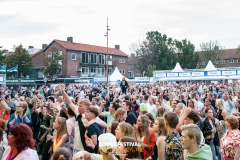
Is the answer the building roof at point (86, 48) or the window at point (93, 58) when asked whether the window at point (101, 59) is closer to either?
the building roof at point (86, 48)

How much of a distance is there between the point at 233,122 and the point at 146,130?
1.58 meters

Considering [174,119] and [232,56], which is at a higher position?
[232,56]

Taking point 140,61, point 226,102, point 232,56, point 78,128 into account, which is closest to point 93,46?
point 140,61

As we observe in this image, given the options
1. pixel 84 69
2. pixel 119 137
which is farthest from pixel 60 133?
pixel 84 69

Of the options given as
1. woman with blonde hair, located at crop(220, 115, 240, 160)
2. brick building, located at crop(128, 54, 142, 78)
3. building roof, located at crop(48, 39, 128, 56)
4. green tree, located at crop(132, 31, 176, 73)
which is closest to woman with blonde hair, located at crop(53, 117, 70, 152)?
woman with blonde hair, located at crop(220, 115, 240, 160)

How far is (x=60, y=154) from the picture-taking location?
3.28 meters

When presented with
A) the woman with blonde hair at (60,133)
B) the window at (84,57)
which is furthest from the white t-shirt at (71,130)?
the window at (84,57)

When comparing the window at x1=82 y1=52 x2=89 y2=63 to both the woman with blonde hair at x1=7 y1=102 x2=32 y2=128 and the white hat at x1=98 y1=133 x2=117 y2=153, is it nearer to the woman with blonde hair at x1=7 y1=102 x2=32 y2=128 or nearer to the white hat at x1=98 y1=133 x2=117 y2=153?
Result: the woman with blonde hair at x1=7 y1=102 x2=32 y2=128

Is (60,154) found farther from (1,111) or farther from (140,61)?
(140,61)

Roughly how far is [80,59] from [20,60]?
13652 millimetres

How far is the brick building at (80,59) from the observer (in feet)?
182

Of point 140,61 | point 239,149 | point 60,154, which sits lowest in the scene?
point 239,149

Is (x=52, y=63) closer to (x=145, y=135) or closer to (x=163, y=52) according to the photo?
(x=163, y=52)

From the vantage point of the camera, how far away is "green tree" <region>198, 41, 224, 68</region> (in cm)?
7181
